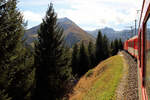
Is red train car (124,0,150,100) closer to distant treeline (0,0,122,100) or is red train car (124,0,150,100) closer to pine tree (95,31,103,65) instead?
distant treeline (0,0,122,100)

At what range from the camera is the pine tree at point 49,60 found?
12297 mm

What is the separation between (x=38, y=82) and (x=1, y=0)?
24.7 feet

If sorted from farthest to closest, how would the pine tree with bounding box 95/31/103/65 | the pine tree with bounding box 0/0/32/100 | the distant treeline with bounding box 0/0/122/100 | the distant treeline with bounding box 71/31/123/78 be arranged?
the pine tree with bounding box 95/31/103/65 < the distant treeline with bounding box 71/31/123/78 < the distant treeline with bounding box 0/0/122/100 < the pine tree with bounding box 0/0/32/100

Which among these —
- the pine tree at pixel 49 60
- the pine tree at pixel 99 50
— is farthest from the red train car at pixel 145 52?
the pine tree at pixel 99 50

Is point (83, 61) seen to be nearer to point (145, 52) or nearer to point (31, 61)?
point (31, 61)

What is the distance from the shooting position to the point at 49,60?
12742 mm

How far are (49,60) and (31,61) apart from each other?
338cm

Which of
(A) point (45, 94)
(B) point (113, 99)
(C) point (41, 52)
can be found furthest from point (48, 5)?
(B) point (113, 99)

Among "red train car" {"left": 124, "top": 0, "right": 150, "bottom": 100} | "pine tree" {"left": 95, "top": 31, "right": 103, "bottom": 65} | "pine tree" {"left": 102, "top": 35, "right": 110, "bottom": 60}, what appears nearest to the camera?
"red train car" {"left": 124, "top": 0, "right": 150, "bottom": 100}

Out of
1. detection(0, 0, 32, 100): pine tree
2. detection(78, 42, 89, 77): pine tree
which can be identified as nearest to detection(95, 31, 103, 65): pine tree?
detection(78, 42, 89, 77): pine tree

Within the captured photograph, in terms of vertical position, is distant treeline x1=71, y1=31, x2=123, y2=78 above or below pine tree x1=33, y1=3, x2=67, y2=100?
below

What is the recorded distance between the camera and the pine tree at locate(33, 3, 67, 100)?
12297mm

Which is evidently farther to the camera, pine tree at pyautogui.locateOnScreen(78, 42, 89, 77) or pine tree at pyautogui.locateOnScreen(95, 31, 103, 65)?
pine tree at pyautogui.locateOnScreen(95, 31, 103, 65)

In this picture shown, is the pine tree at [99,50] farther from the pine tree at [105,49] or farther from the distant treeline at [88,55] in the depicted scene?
the pine tree at [105,49]
